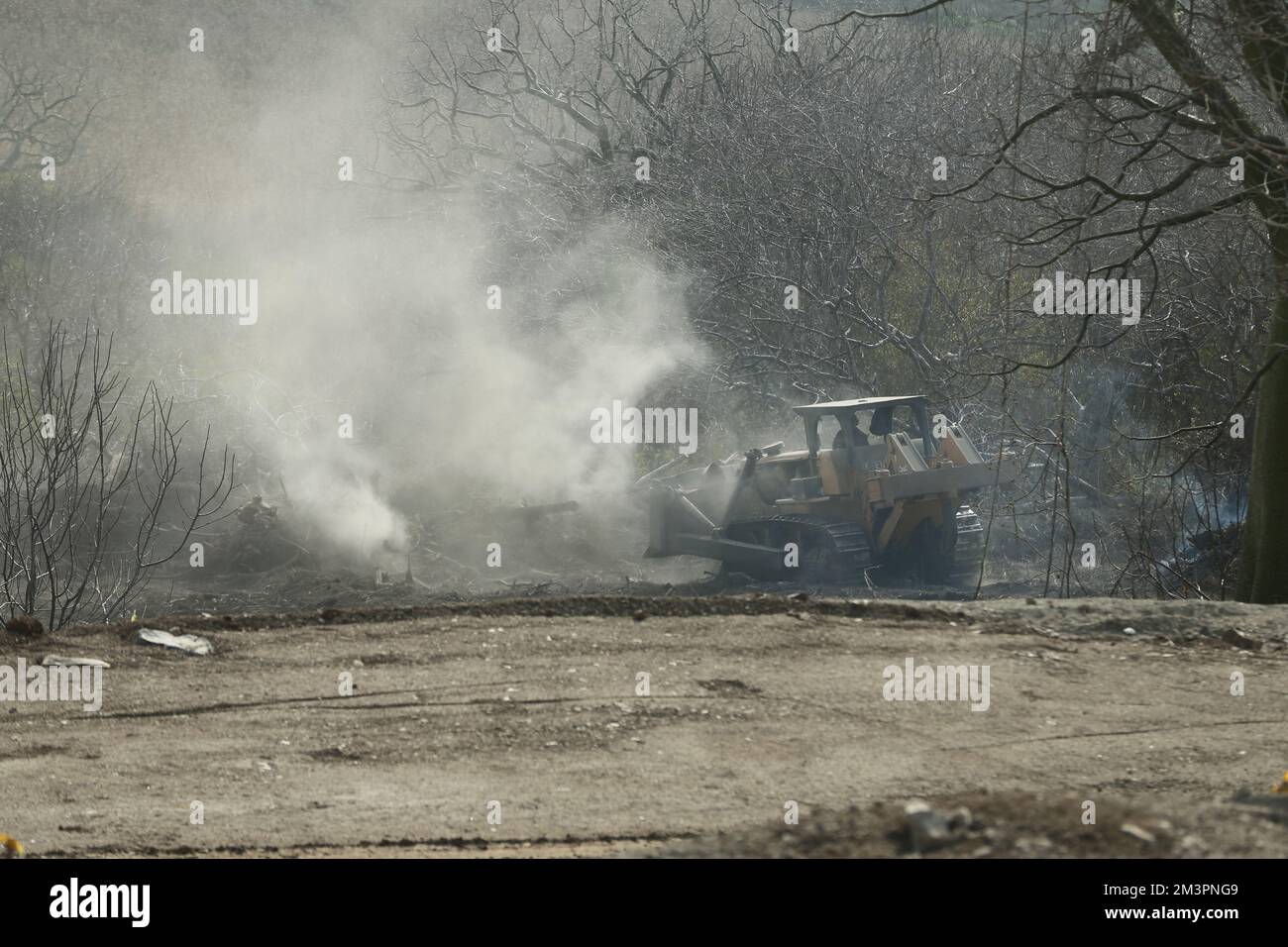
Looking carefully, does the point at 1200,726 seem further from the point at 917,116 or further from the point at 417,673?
the point at 917,116

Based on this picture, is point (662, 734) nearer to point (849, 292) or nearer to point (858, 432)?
point (858, 432)

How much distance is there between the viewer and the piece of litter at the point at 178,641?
1045 cm

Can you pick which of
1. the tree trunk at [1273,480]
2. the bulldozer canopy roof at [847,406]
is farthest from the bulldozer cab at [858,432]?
the tree trunk at [1273,480]

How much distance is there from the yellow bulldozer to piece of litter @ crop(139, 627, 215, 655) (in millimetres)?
9027

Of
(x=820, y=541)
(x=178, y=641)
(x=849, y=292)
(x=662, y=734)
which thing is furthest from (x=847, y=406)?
(x=662, y=734)

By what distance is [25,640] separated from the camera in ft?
34.4

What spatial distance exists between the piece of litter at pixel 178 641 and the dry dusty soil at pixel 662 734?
10cm

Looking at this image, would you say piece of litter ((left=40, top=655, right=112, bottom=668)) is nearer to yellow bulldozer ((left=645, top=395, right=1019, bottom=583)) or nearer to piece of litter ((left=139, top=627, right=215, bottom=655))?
piece of litter ((left=139, top=627, right=215, bottom=655))

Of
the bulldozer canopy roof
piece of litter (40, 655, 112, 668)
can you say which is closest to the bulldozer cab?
the bulldozer canopy roof

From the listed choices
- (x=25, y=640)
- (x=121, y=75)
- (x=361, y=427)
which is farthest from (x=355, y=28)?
(x=25, y=640)

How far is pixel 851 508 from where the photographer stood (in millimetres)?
18141

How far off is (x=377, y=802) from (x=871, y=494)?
36.3 ft

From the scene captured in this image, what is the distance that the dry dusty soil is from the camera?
21.7ft

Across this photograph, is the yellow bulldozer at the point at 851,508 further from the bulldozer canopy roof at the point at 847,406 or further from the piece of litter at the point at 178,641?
the piece of litter at the point at 178,641
